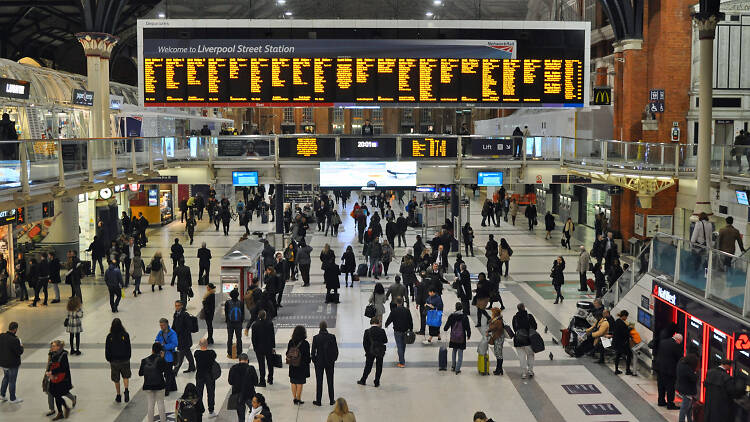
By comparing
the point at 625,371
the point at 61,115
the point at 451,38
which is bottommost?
the point at 625,371

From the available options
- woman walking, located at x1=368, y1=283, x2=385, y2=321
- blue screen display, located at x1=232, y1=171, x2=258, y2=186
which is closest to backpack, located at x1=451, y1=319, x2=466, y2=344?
woman walking, located at x1=368, y1=283, x2=385, y2=321

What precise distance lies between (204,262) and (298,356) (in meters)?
10.8

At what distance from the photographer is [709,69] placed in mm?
16172

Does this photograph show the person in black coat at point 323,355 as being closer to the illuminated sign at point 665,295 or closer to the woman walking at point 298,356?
the woman walking at point 298,356

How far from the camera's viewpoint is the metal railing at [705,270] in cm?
1124

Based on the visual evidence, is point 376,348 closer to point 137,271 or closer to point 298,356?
point 298,356

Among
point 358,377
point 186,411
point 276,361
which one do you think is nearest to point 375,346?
point 358,377

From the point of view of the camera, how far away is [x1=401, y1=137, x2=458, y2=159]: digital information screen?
81.7 feet

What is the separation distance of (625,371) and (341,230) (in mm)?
22249

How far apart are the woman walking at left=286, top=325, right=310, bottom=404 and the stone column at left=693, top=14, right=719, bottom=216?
358 inches

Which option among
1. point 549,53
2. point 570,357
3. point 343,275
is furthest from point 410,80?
point 570,357

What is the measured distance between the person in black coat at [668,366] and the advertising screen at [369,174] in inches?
520

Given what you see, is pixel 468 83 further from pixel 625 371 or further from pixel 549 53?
pixel 625 371

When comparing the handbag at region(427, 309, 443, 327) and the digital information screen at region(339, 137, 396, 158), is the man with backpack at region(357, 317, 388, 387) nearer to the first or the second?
the handbag at region(427, 309, 443, 327)
